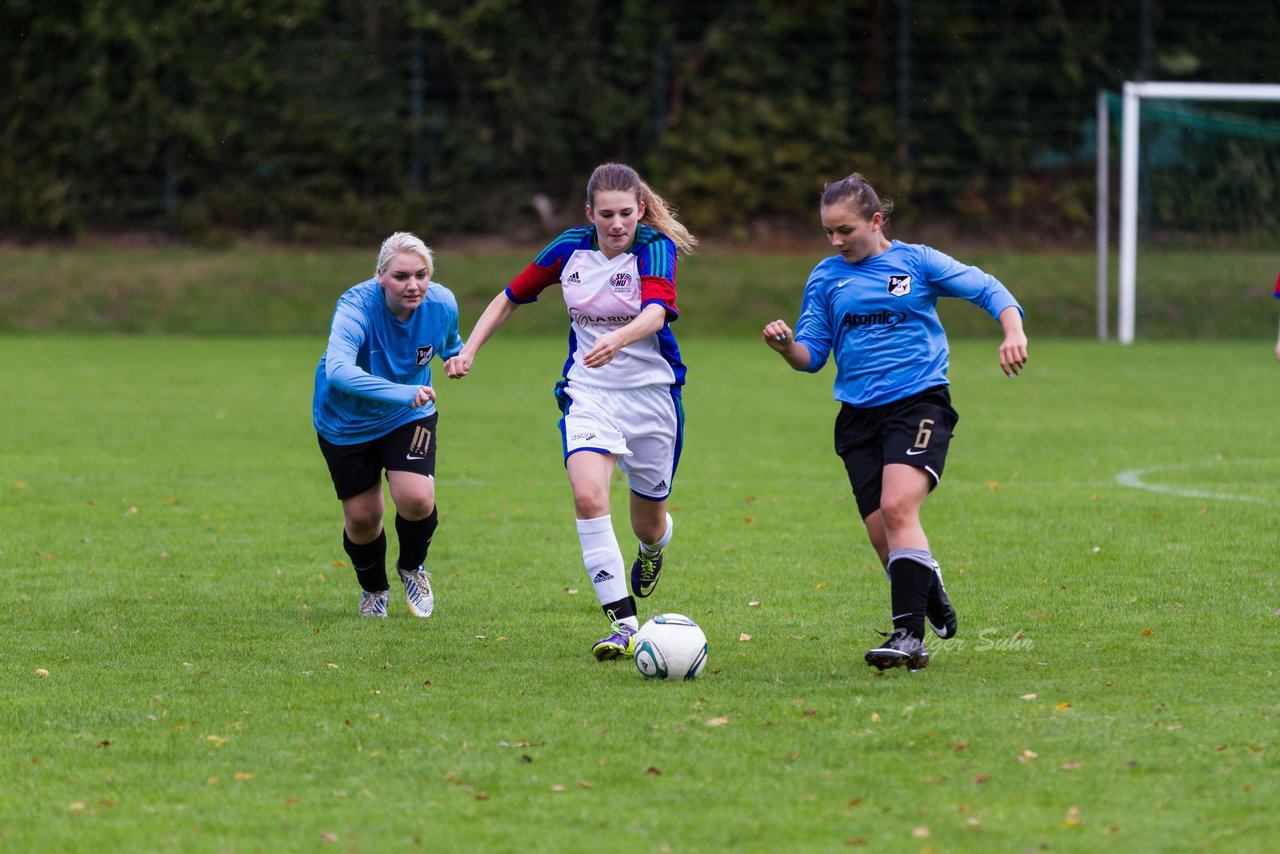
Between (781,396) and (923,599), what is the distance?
12.1m

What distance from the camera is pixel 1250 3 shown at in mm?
31203

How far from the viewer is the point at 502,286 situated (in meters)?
26.8

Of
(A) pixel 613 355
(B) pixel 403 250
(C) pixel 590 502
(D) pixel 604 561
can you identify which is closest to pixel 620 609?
(D) pixel 604 561

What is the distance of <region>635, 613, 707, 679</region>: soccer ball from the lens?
5852 mm

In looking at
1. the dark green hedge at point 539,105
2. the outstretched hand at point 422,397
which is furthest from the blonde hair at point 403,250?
the dark green hedge at point 539,105

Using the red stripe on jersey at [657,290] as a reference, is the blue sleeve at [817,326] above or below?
below

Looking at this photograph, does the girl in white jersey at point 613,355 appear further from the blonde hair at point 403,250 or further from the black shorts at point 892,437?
the black shorts at point 892,437

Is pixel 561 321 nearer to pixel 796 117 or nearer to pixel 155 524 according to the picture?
pixel 796 117

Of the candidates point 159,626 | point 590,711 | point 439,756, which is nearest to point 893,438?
point 590,711

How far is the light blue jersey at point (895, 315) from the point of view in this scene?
620cm

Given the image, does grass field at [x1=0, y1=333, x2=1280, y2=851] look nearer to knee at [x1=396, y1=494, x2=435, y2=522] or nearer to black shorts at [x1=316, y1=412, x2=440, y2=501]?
knee at [x1=396, y1=494, x2=435, y2=522]

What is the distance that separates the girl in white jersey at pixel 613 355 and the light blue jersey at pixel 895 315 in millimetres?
674

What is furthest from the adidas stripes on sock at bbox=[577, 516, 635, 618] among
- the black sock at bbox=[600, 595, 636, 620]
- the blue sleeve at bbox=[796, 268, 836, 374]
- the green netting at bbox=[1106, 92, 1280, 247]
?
the green netting at bbox=[1106, 92, 1280, 247]

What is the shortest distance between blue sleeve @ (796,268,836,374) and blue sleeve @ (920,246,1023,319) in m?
0.42
